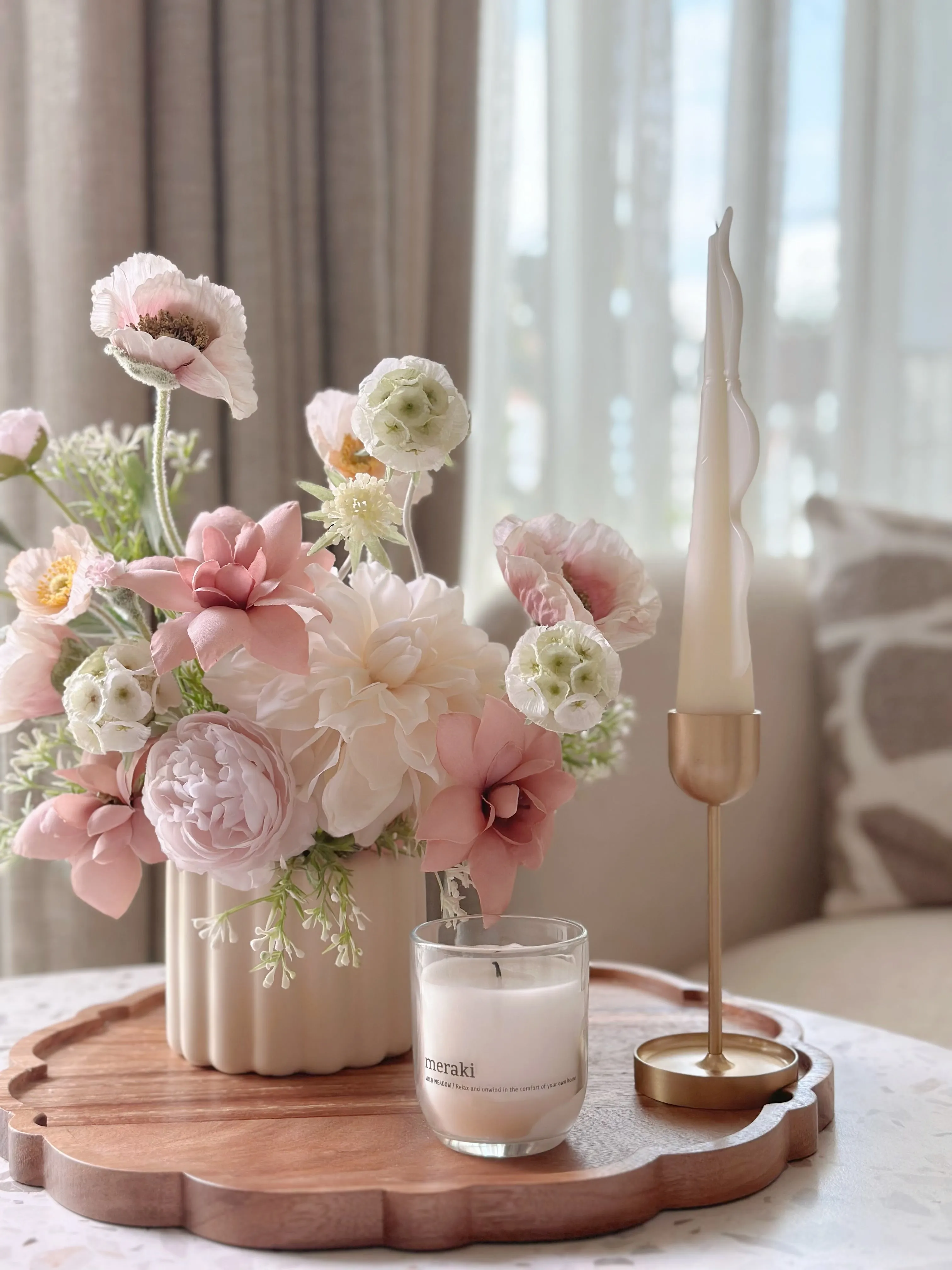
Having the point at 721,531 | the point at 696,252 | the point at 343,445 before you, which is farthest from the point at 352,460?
the point at 696,252

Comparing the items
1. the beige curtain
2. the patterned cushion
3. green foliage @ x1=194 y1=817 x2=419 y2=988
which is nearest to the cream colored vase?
green foliage @ x1=194 y1=817 x2=419 y2=988

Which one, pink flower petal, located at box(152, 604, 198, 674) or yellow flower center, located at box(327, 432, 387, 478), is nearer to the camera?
pink flower petal, located at box(152, 604, 198, 674)

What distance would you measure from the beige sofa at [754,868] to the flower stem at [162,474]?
648mm

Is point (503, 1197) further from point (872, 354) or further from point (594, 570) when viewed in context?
point (872, 354)

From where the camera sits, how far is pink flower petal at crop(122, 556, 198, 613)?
1.98ft

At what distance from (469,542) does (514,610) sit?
510 millimetres

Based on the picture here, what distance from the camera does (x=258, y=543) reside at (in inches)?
23.9

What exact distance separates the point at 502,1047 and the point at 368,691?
0.18 metres

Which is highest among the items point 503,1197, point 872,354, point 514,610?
point 872,354

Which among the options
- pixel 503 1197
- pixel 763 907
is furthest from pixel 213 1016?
pixel 763 907

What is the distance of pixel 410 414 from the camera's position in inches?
23.6

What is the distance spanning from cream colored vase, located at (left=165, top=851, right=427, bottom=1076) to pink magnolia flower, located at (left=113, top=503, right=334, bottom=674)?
6.7 inches

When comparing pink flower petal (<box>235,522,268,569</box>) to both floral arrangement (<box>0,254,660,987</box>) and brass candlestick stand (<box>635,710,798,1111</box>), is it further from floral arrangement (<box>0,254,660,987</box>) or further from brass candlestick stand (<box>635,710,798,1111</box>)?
brass candlestick stand (<box>635,710,798,1111</box>)

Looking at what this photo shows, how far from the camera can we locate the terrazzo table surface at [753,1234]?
511 millimetres
